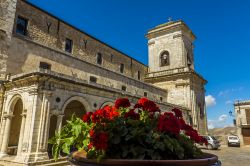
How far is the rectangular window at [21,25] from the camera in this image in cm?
1695

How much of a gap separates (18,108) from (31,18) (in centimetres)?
800

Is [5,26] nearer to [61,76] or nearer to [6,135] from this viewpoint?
[61,76]

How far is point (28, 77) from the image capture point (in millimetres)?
12109

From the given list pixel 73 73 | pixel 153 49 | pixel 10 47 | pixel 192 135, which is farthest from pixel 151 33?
pixel 192 135

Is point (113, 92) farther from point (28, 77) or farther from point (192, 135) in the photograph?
point (192, 135)

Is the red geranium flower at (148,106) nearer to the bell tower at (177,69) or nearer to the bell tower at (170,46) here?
the bell tower at (177,69)

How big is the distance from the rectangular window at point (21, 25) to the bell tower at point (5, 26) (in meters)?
1.11

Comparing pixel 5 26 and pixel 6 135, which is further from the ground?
pixel 5 26

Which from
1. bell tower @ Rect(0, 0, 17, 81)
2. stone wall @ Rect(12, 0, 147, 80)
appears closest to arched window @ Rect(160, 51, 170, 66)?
stone wall @ Rect(12, 0, 147, 80)

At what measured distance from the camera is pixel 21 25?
17.2 metres

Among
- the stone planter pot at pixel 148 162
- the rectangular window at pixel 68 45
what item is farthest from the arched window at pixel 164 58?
the stone planter pot at pixel 148 162

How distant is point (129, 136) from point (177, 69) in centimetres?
2920

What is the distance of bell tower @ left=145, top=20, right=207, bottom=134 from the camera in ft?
94.9

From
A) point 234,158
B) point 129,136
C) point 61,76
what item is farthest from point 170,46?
point 129,136
